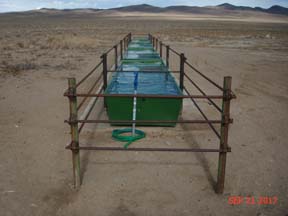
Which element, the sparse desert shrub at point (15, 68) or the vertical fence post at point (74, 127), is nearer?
the vertical fence post at point (74, 127)

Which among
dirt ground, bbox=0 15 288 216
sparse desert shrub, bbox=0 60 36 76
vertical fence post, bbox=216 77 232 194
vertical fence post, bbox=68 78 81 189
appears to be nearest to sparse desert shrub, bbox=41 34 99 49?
sparse desert shrub, bbox=0 60 36 76

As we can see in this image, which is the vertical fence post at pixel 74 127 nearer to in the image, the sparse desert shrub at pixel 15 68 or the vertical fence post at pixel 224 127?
the vertical fence post at pixel 224 127

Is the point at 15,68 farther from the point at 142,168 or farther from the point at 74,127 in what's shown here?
the point at 74,127

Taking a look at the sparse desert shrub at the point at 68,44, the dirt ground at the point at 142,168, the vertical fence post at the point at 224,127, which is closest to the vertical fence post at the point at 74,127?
the dirt ground at the point at 142,168

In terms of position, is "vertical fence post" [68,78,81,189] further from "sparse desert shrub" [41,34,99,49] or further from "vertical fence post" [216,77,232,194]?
"sparse desert shrub" [41,34,99,49]

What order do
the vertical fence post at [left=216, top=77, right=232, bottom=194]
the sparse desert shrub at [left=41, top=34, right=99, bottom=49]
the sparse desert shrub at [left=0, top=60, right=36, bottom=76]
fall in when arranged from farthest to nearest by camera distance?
the sparse desert shrub at [left=41, top=34, right=99, bottom=49], the sparse desert shrub at [left=0, top=60, right=36, bottom=76], the vertical fence post at [left=216, top=77, right=232, bottom=194]

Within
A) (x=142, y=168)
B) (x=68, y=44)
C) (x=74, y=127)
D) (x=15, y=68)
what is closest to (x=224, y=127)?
(x=142, y=168)

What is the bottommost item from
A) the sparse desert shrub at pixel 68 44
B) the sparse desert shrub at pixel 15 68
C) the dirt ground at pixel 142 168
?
the dirt ground at pixel 142 168

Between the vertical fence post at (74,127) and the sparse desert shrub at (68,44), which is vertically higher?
the sparse desert shrub at (68,44)

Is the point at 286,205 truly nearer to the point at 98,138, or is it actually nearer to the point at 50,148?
the point at 98,138

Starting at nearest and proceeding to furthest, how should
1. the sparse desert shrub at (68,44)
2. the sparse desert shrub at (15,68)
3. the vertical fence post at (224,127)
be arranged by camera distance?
1. the vertical fence post at (224,127)
2. the sparse desert shrub at (15,68)
3. the sparse desert shrub at (68,44)

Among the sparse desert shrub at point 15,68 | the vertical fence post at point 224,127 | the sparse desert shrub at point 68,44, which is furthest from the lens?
the sparse desert shrub at point 68,44

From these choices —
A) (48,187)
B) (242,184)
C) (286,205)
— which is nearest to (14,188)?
(48,187)

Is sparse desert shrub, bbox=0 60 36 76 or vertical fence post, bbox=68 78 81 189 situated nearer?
vertical fence post, bbox=68 78 81 189
